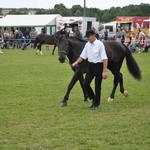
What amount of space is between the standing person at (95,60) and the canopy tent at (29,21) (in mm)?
38863

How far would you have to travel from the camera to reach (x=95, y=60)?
32.2ft

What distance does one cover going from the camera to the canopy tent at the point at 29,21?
161ft

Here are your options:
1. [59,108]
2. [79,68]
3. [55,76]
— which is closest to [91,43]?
[79,68]

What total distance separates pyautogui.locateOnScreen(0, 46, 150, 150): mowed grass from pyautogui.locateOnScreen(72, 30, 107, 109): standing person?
1.92ft

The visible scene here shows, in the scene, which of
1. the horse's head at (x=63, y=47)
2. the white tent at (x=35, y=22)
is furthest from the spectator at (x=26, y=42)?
the horse's head at (x=63, y=47)

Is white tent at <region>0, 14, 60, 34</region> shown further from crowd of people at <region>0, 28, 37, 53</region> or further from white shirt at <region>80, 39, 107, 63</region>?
white shirt at <region>80, 39, 107, 63</region>

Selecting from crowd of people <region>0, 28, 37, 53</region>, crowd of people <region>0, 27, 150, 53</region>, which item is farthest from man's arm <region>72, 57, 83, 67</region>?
crowd of people <region>0, 28, 37, 53</region>

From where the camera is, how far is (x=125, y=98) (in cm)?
1189

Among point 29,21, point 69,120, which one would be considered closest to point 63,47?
point 69,120

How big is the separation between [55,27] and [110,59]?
38.7m

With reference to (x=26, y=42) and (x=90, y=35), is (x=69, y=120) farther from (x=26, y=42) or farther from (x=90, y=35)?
(x=26, y=42)

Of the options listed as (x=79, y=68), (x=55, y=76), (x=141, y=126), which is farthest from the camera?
(x=55, y=76)

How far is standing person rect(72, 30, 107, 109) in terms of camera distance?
968 centimetres

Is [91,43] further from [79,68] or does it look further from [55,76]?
[55,76]
